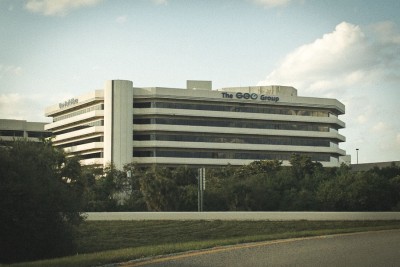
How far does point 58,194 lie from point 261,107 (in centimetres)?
7819

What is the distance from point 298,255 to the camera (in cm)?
1401

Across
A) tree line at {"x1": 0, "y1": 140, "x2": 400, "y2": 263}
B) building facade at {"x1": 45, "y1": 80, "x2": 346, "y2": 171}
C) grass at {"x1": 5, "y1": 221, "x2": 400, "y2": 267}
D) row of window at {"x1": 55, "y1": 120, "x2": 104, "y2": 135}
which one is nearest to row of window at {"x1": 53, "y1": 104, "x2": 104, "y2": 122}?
building facade at {"x1": 45, "y1": 80, "x2": 346, "y2": 171}

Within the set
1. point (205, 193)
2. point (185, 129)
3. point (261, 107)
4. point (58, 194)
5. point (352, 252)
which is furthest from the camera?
point (261, 107)

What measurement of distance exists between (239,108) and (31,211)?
77.8 metres

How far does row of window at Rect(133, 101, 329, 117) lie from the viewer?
92.2 meters

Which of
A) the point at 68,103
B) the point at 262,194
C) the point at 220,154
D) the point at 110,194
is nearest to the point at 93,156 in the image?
the point at 68,103

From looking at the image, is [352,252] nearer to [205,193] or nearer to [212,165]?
[205,193]

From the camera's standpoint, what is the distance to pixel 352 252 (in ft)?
48.1

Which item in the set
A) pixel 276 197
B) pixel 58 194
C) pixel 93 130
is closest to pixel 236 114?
pixel 93 130

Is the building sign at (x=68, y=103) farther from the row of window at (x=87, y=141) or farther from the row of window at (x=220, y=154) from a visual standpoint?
the row of window at (x=220, y=154)

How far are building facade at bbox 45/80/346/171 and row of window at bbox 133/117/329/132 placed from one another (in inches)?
6.2

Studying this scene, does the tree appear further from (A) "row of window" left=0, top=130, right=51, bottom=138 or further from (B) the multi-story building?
(A) "row of window" left=0, top=130, right=51, bottom=138

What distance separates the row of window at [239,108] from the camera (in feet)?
303

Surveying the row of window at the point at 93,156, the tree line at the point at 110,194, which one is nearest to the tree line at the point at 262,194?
the tree line at the point at 110,194
